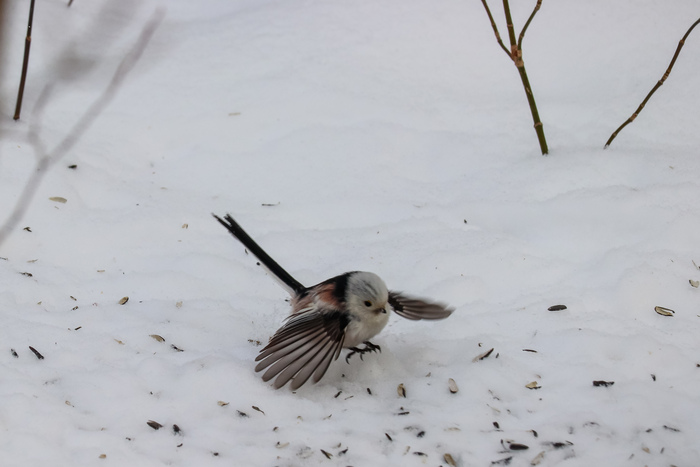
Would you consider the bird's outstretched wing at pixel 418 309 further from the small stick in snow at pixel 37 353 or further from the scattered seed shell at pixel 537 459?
the small stick in snow at pixel 37 353

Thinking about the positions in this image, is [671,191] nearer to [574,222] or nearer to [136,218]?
[574,222]

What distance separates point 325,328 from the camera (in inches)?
104

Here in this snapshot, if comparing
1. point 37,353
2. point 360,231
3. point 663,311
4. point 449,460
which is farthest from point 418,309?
point 37,353

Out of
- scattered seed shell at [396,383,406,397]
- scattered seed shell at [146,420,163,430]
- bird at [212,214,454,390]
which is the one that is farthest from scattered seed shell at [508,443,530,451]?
scattered seed shell at [146,420,163,430]

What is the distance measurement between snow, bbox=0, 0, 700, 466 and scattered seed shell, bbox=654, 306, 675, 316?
0.05 metres

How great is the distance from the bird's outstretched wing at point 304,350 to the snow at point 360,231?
110mm

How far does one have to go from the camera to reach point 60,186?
149 inches

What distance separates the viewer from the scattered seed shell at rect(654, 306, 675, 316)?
2998mm

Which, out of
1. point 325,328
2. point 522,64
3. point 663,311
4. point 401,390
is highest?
point 522,64

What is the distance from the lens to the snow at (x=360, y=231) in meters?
2.46

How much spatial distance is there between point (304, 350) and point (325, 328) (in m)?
0.12

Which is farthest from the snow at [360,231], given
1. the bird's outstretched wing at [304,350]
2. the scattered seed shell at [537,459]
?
the bird's outstretched wing at [304,350]

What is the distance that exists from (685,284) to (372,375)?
1.42m

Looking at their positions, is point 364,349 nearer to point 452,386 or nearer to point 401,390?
point 401,390
